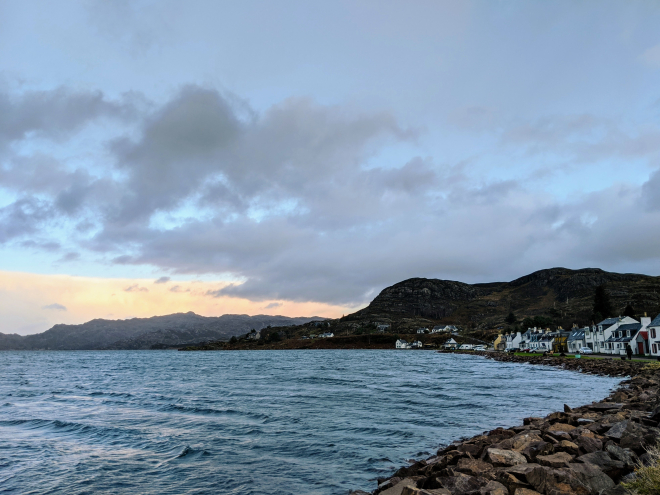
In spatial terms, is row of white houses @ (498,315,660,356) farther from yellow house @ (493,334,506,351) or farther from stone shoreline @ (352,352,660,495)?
stone shoreline @ (352,352,660,495)

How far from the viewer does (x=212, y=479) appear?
16.6m

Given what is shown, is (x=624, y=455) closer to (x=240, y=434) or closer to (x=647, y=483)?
(x=647, y=483)

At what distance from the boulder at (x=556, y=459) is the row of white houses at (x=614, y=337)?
247ft

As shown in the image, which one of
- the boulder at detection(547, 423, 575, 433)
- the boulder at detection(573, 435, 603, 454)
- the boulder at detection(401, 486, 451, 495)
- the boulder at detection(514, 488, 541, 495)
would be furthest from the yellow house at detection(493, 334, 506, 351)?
the boulder at detection(514, 488, 541, 495)

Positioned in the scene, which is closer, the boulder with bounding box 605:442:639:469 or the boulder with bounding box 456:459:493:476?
the boulder with bounding box 605:442:639:469

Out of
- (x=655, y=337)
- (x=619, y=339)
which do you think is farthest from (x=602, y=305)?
(x=655, y=337)

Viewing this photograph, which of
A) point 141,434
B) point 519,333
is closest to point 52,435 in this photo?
point 141,434

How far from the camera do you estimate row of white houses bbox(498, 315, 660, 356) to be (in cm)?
7406

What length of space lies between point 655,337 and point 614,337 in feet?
81.4

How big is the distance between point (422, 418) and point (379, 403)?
23.5 ft

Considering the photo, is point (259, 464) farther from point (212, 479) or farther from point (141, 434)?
point (141, 434)

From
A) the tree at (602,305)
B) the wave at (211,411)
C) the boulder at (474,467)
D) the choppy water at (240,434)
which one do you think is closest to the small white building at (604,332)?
the tree at (602,305)

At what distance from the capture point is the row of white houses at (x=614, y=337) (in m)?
74.1

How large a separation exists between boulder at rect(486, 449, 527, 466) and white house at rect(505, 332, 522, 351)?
176m
